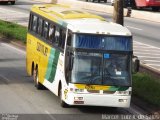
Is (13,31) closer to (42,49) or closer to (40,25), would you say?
(40,25)

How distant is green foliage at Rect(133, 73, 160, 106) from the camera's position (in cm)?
1906

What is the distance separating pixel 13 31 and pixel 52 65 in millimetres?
17839

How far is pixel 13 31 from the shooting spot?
37.4m

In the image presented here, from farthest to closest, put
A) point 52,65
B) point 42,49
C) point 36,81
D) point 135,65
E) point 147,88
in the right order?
1. point 36,81
2. point 42,49
3. point 147,88
4. point 52,65
5. point 135,65

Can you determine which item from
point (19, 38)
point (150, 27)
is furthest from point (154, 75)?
point (150, 27)

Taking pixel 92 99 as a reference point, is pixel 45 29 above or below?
above

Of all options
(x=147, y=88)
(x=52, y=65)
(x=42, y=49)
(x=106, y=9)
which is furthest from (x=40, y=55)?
(x=106, y=9)

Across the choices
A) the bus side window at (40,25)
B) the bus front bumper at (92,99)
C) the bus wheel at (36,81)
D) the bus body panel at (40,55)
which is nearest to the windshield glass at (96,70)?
the bus front bumper at (92,99)

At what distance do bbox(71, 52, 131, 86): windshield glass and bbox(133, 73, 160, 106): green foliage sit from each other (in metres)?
1.61

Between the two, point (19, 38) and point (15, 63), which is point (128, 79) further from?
point (19, 38)

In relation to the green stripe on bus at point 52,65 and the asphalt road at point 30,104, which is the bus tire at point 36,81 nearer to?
the asphalt road at point 30,104

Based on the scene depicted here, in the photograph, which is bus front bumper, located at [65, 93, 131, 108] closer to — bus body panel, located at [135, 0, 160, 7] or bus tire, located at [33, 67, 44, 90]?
bus tire, located at [33, 67, 44, 90]

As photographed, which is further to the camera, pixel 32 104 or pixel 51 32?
pixel 51 32

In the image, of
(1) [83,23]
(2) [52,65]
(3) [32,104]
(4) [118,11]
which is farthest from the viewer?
(4) [118,11]
